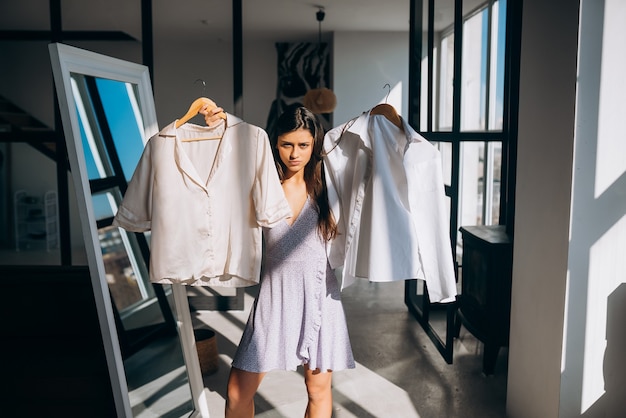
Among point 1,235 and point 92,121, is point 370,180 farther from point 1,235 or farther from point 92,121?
point 1,235

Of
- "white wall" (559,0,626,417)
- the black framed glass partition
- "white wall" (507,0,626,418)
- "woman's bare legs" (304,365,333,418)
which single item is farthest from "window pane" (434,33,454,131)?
"woman's bare legs" (304,365,333,418)

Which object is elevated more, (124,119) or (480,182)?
(124,119)

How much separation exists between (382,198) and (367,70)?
229 inches

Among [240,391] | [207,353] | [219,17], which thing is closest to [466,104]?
[219,17]

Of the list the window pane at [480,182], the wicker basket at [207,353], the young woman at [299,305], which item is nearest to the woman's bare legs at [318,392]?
the young woman at [299,305]

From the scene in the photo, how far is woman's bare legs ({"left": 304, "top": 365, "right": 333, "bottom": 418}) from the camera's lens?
2.06m

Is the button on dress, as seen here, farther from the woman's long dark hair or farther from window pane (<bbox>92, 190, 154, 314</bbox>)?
window pane (<bbox>92, 190, 154, 314</bbox>)

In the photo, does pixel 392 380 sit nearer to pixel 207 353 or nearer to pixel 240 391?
pixel 207 353

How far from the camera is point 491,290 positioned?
3.34 metres

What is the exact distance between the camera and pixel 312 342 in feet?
6.62

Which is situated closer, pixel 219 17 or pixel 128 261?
pixel 128 261

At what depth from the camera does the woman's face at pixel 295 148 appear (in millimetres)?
1924

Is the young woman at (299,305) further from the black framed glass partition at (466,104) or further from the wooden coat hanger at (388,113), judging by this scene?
the black framed glass partition at (466,104)

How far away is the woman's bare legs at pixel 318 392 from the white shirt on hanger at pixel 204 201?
41 cm
